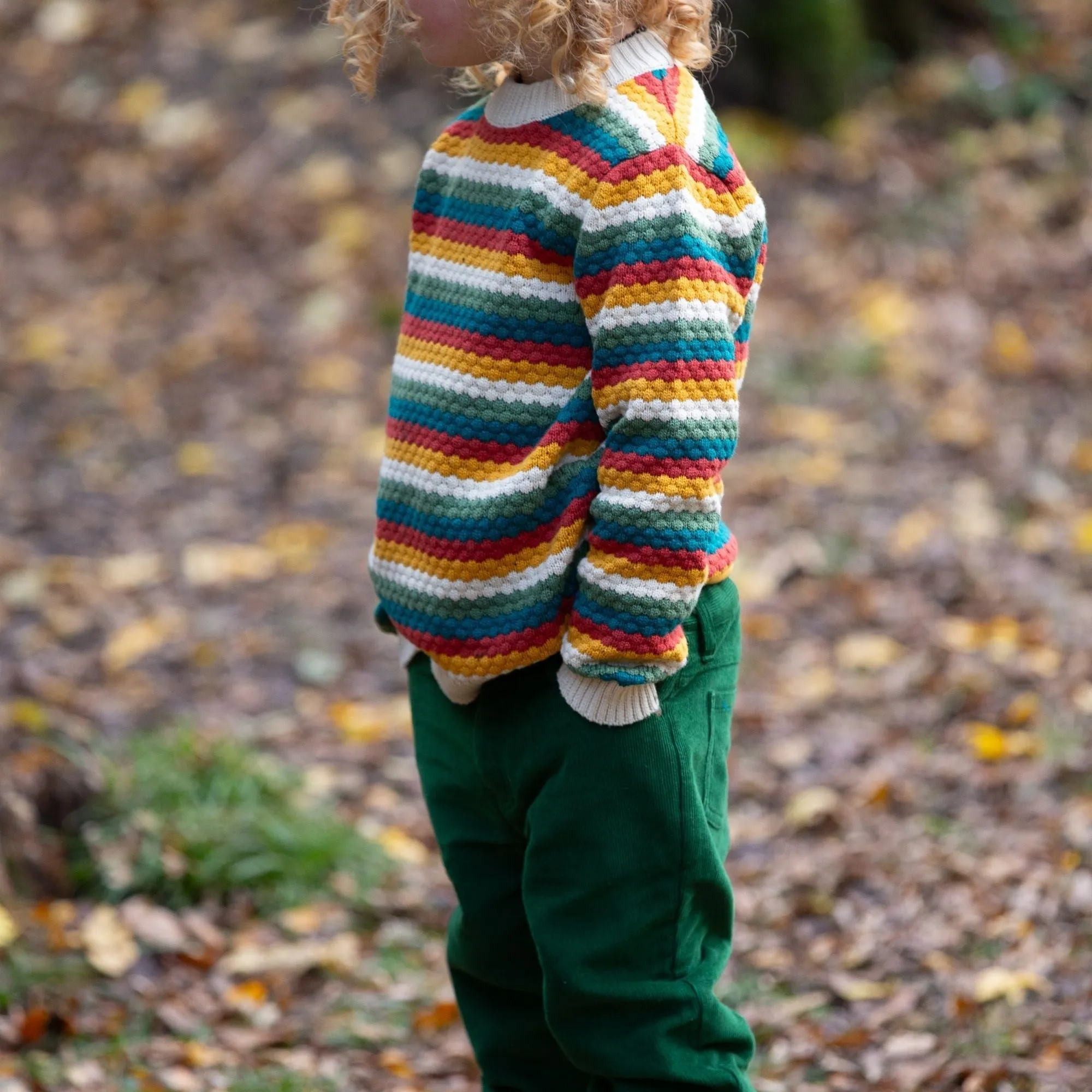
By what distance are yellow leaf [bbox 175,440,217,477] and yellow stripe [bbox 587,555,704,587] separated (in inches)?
168

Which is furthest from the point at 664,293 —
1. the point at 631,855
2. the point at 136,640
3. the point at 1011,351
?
the point at 1011,351

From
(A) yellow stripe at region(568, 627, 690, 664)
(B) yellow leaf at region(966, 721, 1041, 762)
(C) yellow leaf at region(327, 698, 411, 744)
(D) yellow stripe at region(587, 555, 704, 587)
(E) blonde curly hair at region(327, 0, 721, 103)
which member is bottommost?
(C) yellow leaf at region(327, 698, 411, 744)

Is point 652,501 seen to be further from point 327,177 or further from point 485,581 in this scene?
point 327,177

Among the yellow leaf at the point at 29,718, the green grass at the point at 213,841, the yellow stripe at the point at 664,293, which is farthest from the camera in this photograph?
the yellow leaf at the point at 29,718

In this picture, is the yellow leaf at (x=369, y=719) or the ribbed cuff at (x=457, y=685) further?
the yellow leaf at (x=369, y=719)

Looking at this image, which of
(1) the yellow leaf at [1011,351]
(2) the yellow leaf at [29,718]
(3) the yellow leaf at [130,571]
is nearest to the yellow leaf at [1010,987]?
(2) the yellow leaf at [29,718]

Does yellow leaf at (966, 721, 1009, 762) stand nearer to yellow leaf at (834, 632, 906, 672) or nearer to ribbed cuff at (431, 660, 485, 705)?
yellow leaf at (834, 632, 906, 672)

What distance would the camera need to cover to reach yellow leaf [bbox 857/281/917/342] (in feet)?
20.4

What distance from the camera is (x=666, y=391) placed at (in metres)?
1.76

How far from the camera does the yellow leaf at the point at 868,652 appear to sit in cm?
434

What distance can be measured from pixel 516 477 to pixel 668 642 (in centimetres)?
29

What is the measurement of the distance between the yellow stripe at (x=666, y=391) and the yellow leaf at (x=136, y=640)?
3033mm

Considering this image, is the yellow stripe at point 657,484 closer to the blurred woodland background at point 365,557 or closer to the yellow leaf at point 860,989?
the blurred woodland background at point 365,557

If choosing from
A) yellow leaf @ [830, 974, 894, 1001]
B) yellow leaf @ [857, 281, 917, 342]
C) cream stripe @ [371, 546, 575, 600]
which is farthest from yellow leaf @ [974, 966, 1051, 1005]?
yellow leaf @ [857, 281, 917, 342]
